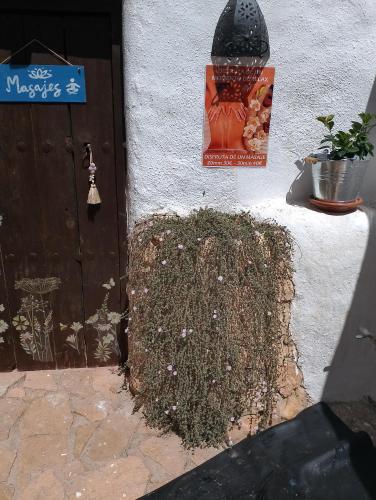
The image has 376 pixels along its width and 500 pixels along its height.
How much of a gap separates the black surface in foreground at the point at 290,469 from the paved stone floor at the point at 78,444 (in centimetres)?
13

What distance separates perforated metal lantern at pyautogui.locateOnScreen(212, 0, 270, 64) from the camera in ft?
6.83

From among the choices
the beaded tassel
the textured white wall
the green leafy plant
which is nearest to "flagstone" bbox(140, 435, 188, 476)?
the textured white wall

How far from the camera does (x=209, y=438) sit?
2459 mm

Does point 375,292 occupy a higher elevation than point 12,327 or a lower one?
higher

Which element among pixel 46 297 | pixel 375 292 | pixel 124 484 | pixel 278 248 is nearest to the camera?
pixel 124 484

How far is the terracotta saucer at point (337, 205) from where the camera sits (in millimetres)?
2372

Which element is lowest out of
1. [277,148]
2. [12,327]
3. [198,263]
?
[12,327]

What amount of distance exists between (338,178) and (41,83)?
5.63ft

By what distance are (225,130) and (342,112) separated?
27.4 inches

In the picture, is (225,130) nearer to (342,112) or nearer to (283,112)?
(283,112)

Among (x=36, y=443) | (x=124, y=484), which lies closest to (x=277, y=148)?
(x=124, y=484)

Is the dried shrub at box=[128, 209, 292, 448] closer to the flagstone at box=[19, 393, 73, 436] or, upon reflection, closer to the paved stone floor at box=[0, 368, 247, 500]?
the paved stone floor at box=[0, 368, 247, 500]

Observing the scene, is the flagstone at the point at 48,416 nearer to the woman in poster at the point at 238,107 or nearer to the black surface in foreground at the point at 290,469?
the black surface in foreground at the point at 290,469

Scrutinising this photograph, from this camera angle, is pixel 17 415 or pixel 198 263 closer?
pixel 198 263
